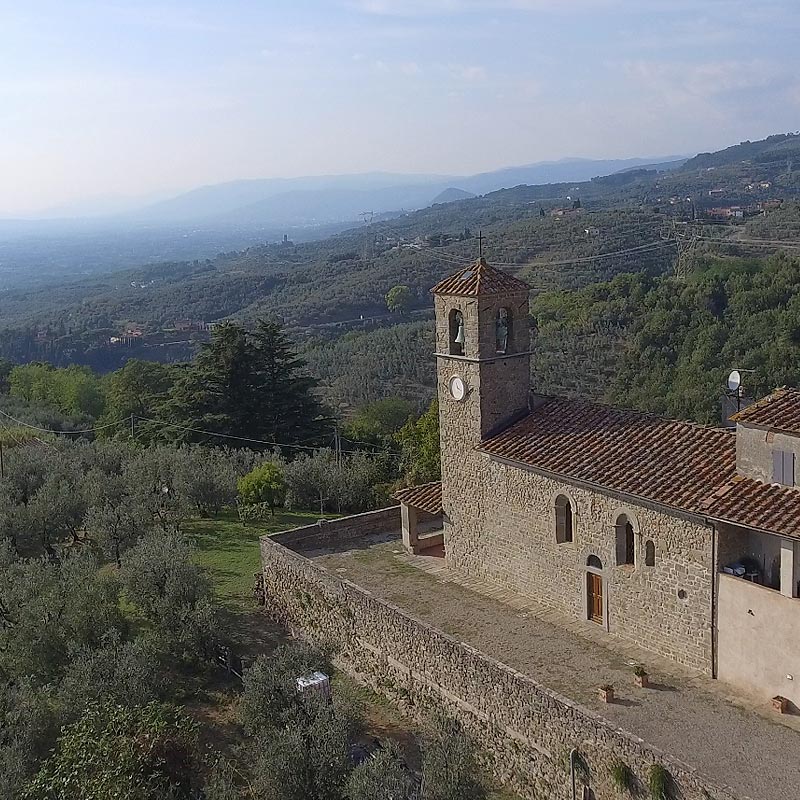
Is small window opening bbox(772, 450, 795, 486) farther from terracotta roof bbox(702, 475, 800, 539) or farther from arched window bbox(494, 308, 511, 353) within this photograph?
arched window bbox(494, 308, 511, 353)

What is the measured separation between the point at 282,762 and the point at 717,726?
6.36m

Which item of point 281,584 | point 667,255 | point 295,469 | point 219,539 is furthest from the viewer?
point 667,255

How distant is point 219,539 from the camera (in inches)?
1034

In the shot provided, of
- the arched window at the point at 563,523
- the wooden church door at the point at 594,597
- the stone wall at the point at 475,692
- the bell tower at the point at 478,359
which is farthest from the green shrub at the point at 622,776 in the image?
the bell tower at the point at 478,359

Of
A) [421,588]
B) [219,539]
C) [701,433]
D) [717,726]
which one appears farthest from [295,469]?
[717,726]

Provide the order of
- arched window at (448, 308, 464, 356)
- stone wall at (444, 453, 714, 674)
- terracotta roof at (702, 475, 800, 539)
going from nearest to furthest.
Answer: terracotta roof at (702, 475, 800, 539)
stone wall at (444, 453, 714, 674)
arched window at (448, 308, 464, 356)

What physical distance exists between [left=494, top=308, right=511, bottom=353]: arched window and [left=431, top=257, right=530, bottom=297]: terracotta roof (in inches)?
19.2

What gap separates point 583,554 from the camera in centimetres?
1648

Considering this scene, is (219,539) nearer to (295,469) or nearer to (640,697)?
(295,469)

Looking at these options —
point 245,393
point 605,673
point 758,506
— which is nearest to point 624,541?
point 605,673

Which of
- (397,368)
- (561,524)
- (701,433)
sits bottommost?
(397,368)

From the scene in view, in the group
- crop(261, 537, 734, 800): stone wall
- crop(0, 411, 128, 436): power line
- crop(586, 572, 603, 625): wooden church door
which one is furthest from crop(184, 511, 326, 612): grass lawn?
crop(0, 411, 128, 436): power line

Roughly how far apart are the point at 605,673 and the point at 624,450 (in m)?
4.09

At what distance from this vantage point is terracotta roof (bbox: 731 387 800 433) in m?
13.6
